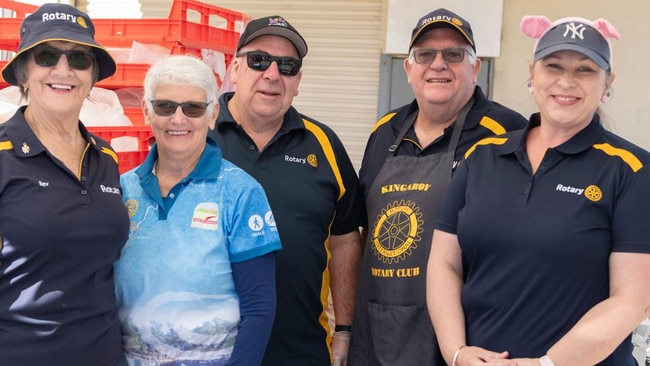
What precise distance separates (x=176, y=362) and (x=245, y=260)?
1.16 ft

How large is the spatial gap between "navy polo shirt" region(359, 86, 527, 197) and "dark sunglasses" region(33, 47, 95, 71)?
1.18m

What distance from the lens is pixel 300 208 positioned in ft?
8.70

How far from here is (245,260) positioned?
A: 2119 mm

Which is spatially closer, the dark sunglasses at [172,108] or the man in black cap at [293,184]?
the dark sunglasses at [172,108]

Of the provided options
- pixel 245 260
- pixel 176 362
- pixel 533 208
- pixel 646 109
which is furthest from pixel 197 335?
pixel 646 109

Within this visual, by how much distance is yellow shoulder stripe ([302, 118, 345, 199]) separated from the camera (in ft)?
9.14

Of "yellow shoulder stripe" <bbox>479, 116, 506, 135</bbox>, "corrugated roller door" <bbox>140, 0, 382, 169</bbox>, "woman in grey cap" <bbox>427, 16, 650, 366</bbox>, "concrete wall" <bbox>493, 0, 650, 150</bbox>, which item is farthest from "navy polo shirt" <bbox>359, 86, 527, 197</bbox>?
"corrugated roller door" <bbox>140, 0, 382, 169</bbox>

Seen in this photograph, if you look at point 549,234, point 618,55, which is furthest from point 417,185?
point 618,55

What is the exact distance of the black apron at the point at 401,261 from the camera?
2.55 meters

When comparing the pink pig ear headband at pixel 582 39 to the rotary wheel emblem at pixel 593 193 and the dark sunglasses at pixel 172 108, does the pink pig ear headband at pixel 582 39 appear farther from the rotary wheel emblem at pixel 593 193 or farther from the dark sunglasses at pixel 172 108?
the dark sunglasses at pixel 172 108

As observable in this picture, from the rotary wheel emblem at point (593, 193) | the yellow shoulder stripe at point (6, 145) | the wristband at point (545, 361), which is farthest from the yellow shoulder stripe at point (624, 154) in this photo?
the yellow shoulder stripe at point (6, 145)


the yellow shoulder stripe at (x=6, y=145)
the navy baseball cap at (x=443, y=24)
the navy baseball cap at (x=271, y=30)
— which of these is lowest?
the yellow shoulder stripe at (x=6, y=145)

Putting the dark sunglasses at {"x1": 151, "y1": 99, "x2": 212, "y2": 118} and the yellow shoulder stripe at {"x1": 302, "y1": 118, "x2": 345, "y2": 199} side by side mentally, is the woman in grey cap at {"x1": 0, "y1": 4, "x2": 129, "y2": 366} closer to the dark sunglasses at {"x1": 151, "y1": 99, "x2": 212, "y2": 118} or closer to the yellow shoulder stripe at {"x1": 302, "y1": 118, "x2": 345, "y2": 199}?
the dark sunglasses at {"x1": 151, "y1": 99, "x2": 212, "y2": 118}

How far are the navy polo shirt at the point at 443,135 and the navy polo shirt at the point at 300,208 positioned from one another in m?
0.11
